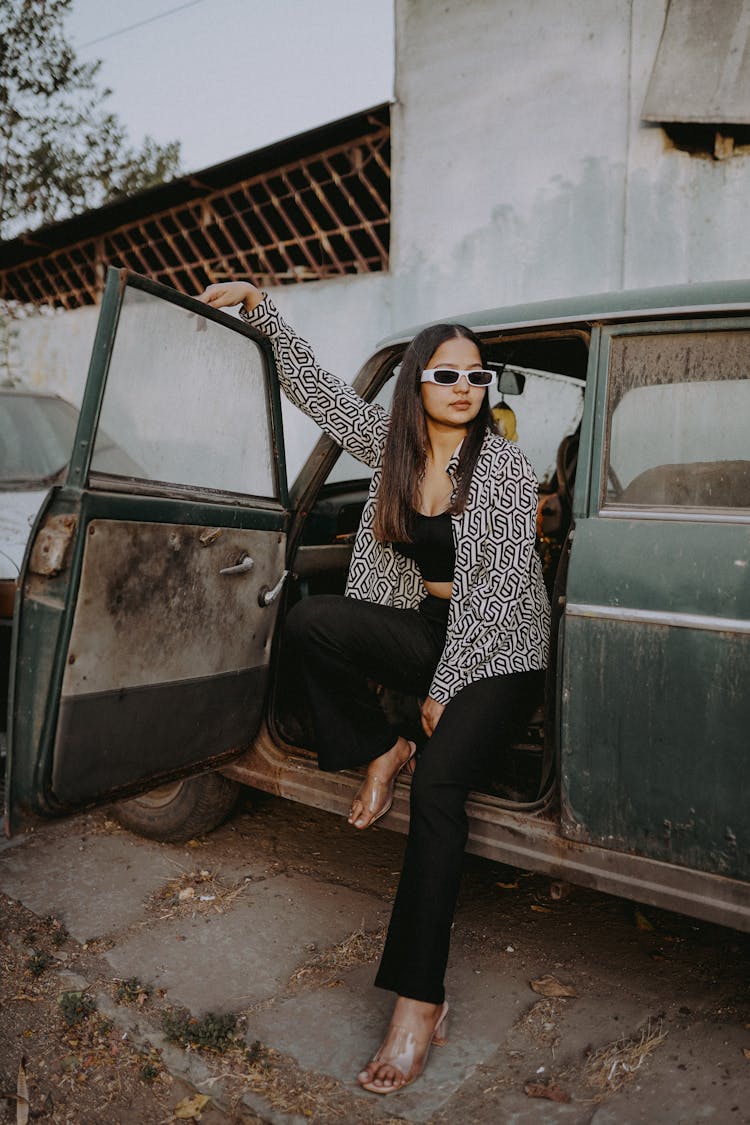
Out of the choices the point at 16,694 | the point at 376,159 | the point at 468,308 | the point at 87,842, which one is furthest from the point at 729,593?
the point at 376,159

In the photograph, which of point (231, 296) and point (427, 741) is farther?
point (231, 296)

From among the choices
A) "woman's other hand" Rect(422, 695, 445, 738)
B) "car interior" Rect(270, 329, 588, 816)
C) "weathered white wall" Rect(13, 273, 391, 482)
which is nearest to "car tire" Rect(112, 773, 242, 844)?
"car interior" Rect(270, 329, 588, 816)

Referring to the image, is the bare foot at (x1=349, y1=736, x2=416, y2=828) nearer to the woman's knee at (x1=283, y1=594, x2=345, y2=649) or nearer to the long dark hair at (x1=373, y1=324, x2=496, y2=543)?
the woman's knee at (x1=283, y1=594, x2=345, y2=649)

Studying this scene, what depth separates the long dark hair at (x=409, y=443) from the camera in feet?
8.35

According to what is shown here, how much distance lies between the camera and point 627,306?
7.43ft

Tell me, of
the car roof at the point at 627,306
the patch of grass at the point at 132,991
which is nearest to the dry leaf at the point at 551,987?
the patch of grass at the point at 132,991

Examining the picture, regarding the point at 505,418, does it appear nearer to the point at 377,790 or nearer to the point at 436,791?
the point at 377,790

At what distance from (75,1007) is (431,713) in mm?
1227

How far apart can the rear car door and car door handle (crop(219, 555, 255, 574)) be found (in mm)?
996

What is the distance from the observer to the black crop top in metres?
2.52

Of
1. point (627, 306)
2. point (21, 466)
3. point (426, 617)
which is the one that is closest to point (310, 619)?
point (426, 617)

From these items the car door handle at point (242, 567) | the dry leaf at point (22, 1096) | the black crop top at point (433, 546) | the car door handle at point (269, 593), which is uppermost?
the black crop top at point (433, 546)

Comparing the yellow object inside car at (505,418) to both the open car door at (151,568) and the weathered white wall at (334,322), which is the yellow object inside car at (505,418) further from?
the weathered white wall at (334,322)

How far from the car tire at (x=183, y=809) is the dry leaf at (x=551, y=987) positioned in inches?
51.6
